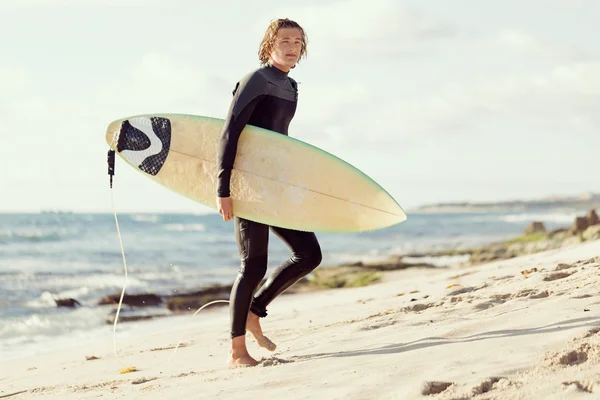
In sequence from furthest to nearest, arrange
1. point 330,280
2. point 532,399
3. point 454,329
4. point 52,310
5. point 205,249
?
point 205,249 < point 330,280 < point 52,310 < point 454,329 < point 532,399

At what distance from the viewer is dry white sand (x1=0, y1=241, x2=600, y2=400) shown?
252cm

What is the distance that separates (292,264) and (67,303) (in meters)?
6.29

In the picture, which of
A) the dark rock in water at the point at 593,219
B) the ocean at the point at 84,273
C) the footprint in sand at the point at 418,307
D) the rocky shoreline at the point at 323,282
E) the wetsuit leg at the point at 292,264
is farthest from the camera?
the dark rock in water at the point at 593,219

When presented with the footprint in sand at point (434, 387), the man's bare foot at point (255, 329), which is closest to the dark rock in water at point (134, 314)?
the man's bare foot at point (255, 329)

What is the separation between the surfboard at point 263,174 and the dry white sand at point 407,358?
63cm

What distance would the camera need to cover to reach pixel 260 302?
3.61 meters

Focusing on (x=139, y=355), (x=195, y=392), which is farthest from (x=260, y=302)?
(x=139, y=355)

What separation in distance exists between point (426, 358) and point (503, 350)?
30cm

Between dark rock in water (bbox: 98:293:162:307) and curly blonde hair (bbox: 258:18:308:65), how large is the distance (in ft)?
19.7

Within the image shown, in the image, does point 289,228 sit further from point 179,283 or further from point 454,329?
point 179,283

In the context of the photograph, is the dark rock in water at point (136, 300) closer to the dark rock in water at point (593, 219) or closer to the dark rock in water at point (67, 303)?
the dark rock in water at point (67, 303)

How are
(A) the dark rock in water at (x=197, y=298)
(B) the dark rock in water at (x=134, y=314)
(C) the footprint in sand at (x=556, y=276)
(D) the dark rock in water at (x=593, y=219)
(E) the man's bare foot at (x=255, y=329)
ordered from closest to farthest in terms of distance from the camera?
(E) the man's bare foot at (x=255, y=329) < (C) the footprint in sand at (x=556, y=276) < (B) the dark rock in water at (x=134, y=314) < (A) the dark rock in water at (x=197, y=298) < (D) the dark rock in water at (x=593, y=219)

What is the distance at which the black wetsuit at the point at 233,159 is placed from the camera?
10.8 feet

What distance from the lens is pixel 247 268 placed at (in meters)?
3.33
